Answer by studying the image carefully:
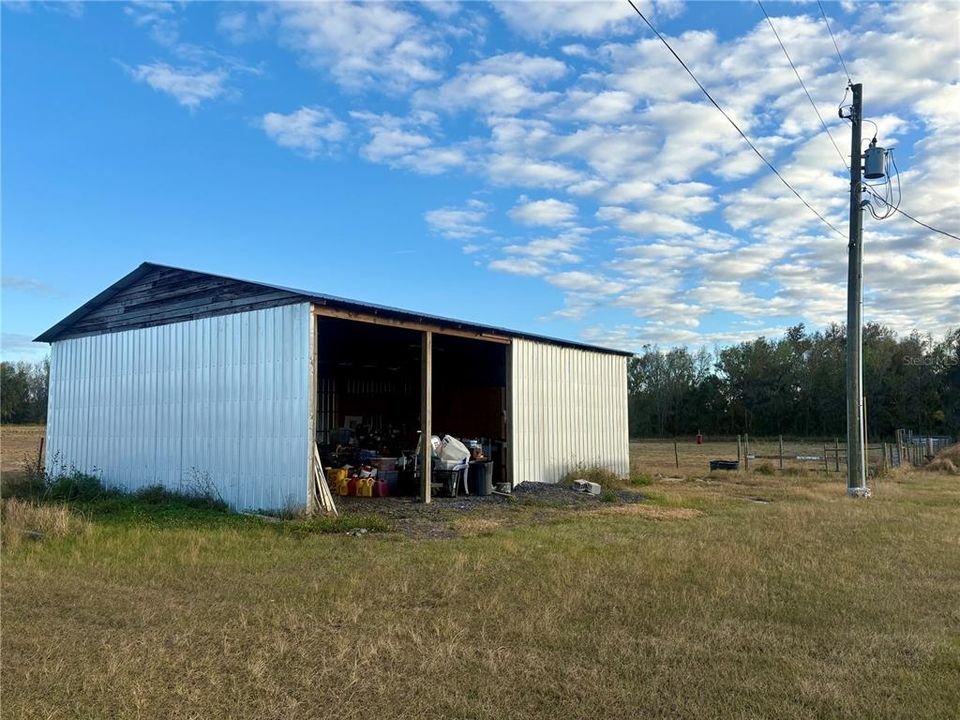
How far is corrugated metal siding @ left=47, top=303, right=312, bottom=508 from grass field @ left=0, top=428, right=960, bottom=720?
7.05 feet

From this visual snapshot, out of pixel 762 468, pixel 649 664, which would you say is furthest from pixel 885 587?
pixel 762 468

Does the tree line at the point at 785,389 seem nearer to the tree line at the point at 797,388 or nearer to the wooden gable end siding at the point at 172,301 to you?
the tree line at the point at 797,388

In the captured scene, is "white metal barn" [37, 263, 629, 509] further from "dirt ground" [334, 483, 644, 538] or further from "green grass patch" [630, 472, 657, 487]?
"dirt ground" [334, 483, 644, 538]

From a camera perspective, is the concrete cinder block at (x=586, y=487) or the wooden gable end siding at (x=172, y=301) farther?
the concrete cinder block at (x=586, y=487)

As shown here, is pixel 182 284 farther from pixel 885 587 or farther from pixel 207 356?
pixel 885 587

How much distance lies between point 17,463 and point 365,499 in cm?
1882

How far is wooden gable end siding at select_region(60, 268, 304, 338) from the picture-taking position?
511 inches

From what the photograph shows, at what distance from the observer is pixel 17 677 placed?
456 centimetres

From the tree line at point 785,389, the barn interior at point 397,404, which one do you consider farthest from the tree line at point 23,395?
the barn interior at point 397,404

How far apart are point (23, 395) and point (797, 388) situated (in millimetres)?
71964

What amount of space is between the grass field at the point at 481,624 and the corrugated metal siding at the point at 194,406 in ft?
7.05

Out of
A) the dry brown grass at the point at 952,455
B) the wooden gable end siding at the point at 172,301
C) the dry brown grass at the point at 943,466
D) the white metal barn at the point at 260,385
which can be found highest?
the wooden gable end siding at the point at 172,301

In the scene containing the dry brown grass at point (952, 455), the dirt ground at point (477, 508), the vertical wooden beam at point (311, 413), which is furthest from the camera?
the dry brown grass at point (952, 455)

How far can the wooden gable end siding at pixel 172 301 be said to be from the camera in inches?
511
